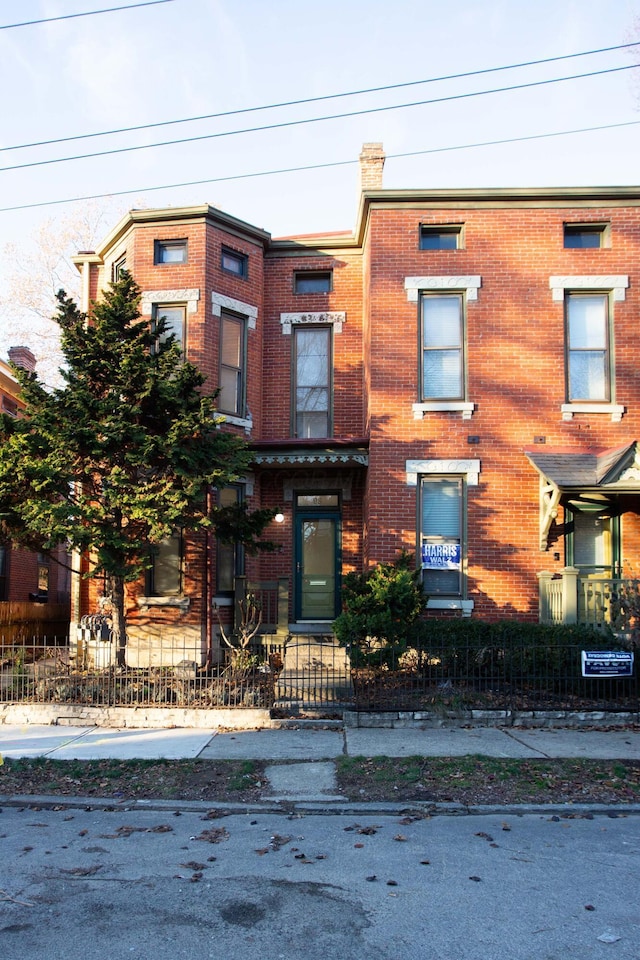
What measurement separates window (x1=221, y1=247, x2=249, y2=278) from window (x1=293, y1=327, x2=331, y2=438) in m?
1.58

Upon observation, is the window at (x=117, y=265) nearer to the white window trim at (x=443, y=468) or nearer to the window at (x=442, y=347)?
the window at (x=442, y=347)

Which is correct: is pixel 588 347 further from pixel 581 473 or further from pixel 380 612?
pixel 380 612

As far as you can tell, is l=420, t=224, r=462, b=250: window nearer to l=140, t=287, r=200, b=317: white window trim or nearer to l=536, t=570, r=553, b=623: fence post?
l=140, t=287, r=200, b=317: white window trim

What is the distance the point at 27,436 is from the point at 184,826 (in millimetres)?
6393

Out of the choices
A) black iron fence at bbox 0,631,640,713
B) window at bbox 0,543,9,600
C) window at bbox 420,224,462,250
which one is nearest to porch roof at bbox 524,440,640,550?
black iron fence at bbox 0,631,640,713

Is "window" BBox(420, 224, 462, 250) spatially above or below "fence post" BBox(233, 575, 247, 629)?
above

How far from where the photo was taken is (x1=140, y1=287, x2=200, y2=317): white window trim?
14.2m

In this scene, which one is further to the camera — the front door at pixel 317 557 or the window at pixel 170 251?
the front door at pixel 317 557

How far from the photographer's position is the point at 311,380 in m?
15.6

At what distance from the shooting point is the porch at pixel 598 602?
10602 mm

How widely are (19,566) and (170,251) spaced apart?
31.7 feet

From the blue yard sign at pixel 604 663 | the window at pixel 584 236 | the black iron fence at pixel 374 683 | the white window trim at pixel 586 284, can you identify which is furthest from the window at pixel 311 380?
the blue yard sign at pixel 604 663

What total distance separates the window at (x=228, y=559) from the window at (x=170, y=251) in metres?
4.56

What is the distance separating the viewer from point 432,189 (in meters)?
13.8
